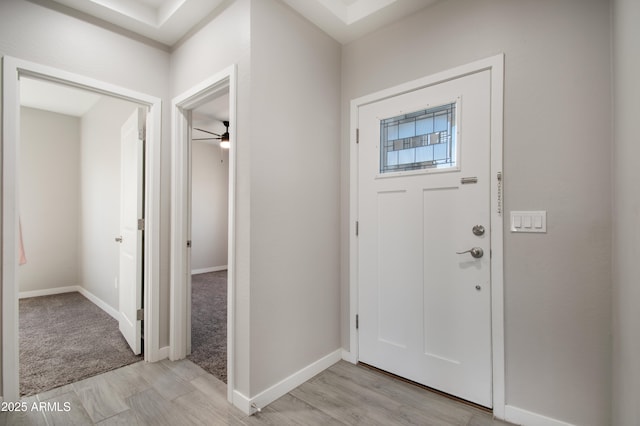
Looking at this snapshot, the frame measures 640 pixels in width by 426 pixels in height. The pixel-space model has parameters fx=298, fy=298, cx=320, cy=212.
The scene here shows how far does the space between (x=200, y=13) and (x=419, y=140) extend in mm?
1841

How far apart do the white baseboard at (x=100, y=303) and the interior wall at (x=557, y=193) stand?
12.7 ft

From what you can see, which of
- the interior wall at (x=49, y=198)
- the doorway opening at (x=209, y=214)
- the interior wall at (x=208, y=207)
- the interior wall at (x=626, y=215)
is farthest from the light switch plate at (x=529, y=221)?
the interior wall at (x=49, y=198)

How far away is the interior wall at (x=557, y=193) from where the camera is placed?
5.01 feet

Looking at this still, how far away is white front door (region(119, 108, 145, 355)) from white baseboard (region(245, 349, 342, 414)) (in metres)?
1.28

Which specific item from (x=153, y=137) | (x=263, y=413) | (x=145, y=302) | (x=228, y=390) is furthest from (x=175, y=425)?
(x=153, y=137)

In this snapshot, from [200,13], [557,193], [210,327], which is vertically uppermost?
[200,13]

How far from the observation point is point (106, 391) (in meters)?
2.05

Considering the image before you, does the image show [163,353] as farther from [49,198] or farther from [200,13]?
[49,198]

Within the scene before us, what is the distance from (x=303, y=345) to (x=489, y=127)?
6.40 feet

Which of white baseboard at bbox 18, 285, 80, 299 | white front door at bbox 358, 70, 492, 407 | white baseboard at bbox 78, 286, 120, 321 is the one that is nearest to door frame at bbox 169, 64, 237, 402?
white baseboard at bbox 78, 286, 120, 321

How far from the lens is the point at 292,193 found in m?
2.17

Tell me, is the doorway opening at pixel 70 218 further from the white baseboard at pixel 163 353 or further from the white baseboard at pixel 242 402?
the white baseboard at pixel 242 402

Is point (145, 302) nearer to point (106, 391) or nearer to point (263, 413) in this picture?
point (106, 391)

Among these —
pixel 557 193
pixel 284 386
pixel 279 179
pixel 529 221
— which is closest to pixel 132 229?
pixel 279 179
